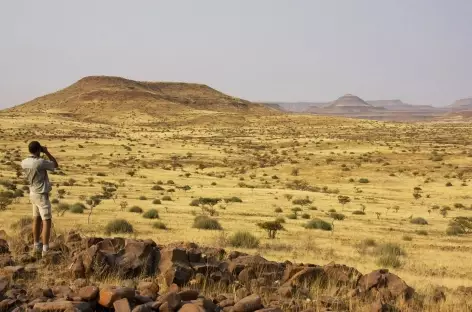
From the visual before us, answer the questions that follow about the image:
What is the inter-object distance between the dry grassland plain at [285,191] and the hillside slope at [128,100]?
42.0 meters

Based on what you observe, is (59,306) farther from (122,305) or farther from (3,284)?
(3,284)

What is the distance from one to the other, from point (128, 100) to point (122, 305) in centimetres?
14075

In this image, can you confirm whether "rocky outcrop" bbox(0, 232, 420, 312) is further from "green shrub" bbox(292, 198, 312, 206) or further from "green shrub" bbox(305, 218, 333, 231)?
"green shrub" bbox(292, 198, 312, 206)

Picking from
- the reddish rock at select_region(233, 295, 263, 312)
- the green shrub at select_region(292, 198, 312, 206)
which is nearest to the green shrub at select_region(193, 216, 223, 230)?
the green shrub at select_region(292, 198, 312, 206)

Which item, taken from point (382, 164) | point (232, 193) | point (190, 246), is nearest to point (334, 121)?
point (382, 164)

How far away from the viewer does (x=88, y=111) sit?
5251 inches

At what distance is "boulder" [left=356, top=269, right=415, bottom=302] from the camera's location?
28.0 feet

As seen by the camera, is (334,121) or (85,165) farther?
(334,121)

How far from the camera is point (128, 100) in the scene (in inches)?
5645

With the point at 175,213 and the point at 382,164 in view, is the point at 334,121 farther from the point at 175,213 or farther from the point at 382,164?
the point at 175,213

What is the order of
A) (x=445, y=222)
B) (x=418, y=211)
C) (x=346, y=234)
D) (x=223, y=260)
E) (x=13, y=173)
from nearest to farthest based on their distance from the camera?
(x=223, y=260) → (x=346, y=234) → (x=445, y=222) → (x=418, y=211) → (x=13, y=173)

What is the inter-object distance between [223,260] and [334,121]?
399 feet

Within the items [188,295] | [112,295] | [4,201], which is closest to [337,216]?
[4,201]

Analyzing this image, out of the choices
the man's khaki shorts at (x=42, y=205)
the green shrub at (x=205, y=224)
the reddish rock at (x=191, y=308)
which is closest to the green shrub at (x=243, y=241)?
the green shrub at (x=205, y=224)
